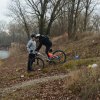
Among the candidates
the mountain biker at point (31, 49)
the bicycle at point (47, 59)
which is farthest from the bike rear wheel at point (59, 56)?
the mountain biker at point (31, 49)

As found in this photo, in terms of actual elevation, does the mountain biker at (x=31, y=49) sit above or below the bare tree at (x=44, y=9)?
below

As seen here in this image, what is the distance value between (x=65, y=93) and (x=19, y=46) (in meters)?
29.3

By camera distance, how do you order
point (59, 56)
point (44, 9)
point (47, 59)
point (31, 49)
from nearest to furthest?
point (31, 49), point (47, 59), point (59, 56), point (44, 9)

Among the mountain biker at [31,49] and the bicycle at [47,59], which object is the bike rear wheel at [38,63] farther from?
the mountain biker at [31,49]

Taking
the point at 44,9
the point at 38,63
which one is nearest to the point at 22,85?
the point at 38,63

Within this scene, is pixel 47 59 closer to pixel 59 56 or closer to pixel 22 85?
pixel 59 56

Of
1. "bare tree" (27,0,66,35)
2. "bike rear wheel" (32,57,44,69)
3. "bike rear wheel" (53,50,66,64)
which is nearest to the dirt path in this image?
"bike rear wheel" (32,57,44,69)

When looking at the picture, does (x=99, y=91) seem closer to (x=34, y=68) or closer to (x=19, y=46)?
(x=34, y=68)

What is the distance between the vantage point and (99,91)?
860cm

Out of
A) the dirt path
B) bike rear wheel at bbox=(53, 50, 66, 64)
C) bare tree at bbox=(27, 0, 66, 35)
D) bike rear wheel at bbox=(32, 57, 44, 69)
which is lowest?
the dirt path

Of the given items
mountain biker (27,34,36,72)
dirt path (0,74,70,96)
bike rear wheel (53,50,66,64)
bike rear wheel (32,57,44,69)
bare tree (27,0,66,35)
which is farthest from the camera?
bare tree (27,0,66,35)

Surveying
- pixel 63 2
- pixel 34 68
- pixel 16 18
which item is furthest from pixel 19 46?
pixel 34 68

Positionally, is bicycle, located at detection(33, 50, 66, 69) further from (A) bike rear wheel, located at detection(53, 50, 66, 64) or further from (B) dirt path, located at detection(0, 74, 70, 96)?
(B) dirt path, located at detection(0, 74, 70, 96)

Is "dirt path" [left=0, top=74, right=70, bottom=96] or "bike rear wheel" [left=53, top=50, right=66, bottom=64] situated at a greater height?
"bike rear wheel" [left=53, top=50, right=66, bottom=64]
